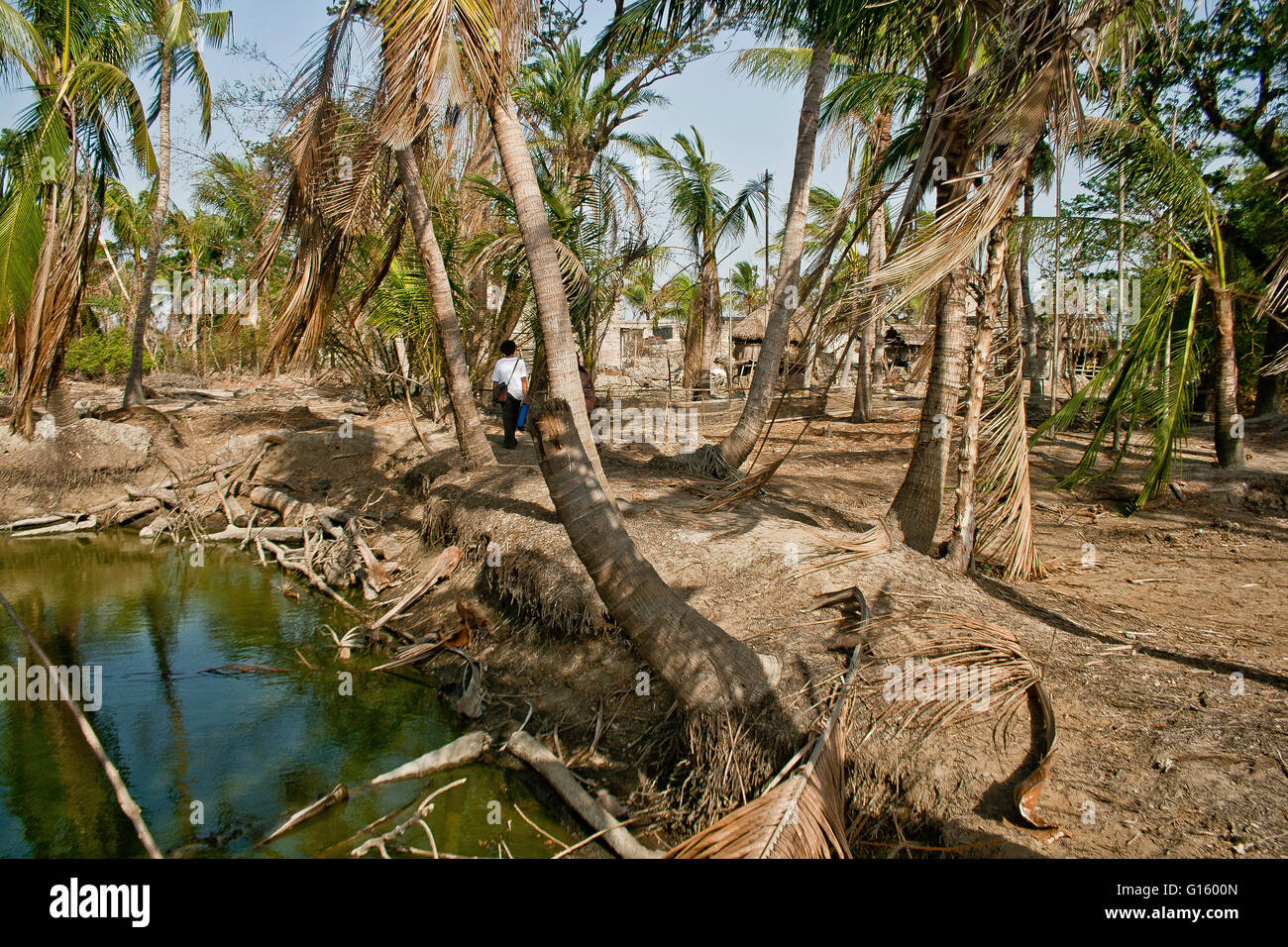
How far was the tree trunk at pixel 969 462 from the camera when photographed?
256 inches

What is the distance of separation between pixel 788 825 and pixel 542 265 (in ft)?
17.2

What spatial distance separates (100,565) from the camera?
10.8 m

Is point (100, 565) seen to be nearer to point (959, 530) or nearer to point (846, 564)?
point (846, 564)

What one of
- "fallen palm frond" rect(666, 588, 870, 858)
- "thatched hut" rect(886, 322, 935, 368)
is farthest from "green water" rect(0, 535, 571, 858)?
"thatched hut" rect(886, 322, 935, 368)

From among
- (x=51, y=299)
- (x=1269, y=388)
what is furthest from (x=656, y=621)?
(x=1269, y=388)

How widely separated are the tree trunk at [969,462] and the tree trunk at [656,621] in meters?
2.78

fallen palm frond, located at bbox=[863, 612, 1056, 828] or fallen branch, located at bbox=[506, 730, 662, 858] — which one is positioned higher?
fallen palm frond, located at bbox=[863, 612, 1056, 828]

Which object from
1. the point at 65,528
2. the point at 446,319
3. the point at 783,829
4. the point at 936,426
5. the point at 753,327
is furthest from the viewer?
the point at 753,327

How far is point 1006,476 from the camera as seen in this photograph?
6676 mm

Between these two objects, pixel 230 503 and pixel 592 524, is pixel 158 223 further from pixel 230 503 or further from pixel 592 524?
pixel 592 524

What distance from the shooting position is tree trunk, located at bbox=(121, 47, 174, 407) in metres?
15.0

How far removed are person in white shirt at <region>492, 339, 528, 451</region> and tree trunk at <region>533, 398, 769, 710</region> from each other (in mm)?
6153

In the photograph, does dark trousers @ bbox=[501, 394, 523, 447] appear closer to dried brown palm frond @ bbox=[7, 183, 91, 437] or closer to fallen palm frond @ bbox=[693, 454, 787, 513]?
fallen palm frond @ bbox=[693, 454, 787, 513]
